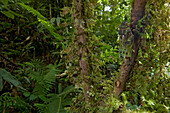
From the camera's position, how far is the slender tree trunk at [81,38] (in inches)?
29.3

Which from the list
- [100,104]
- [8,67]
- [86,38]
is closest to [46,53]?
[8,67]

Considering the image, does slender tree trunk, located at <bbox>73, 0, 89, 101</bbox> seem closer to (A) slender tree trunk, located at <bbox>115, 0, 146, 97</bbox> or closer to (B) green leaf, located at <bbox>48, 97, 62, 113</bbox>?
(A) slender tree trunk, located at <bbox>115, 0, 146, 97</bbox>

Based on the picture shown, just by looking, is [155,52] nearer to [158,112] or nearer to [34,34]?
[158,112]

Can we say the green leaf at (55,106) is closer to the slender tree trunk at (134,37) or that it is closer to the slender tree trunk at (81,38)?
the slender tree trunk at (81,38)

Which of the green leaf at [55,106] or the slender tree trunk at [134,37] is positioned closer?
the slender tree trunk at [134,37]

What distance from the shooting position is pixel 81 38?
2.49ft

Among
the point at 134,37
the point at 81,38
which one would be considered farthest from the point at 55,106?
the point at 134,37

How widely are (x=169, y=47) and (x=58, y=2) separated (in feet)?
5.59

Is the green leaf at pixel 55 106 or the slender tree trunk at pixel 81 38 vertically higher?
the slender tree trunk at pixel 81 38

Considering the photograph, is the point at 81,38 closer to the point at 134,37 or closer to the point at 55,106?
the point at 134,37

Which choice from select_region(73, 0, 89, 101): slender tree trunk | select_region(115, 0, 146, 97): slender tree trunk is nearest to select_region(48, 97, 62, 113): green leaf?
select_region(73, 0, 89, 101): slender tree trunk

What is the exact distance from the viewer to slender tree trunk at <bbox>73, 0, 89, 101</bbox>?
0.74 metres

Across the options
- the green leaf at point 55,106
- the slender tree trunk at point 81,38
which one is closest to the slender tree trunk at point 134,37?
the slender tree trunk at point 81,38

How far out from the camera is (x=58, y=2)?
1.96 m
